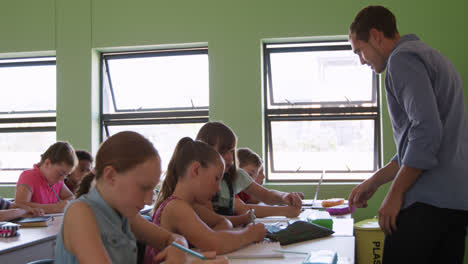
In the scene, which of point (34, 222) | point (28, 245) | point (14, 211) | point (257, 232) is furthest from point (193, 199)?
point (14, 211)

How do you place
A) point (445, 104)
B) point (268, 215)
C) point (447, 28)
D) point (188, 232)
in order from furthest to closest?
point (447, 28) < point (268, 215) < point (188, 232) < point (445, 104)

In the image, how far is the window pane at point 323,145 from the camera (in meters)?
4.68

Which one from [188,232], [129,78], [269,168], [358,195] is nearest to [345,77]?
[269,168]

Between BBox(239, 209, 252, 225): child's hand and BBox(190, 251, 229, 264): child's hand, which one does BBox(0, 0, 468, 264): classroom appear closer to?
BBox(239, 209, 252, 225): child's hand

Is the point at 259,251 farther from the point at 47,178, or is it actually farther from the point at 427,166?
the point at 47,178

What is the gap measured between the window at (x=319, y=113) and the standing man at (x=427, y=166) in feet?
10.4

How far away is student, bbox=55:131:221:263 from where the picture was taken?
1.24m

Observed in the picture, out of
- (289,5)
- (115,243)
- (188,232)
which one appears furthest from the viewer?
(289,5)

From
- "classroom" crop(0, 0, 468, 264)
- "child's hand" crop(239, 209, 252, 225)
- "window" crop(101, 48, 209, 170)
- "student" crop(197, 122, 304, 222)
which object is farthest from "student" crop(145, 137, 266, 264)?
"window" crop(101, 48, 209, 170)

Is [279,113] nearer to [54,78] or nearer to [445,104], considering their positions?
[54,78]

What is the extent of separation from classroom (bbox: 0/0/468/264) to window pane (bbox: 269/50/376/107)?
0.52 ft

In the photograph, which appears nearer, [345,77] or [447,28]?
[447,28]

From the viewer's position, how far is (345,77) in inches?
185

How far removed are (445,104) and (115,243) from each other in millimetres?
1113
